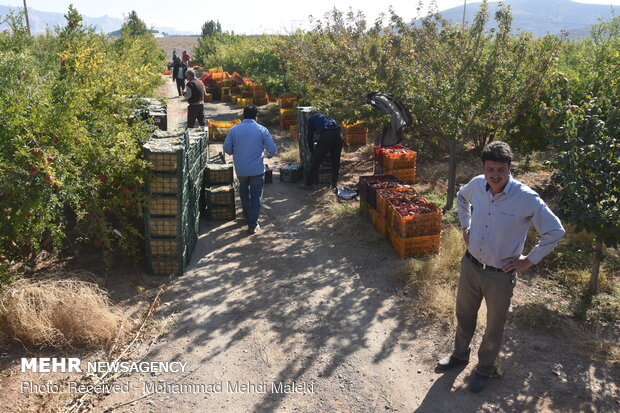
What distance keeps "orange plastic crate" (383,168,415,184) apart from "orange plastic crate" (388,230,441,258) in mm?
3073

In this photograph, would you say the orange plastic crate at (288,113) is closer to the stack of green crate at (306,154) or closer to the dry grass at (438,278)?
the stack of green crate at (306,154)

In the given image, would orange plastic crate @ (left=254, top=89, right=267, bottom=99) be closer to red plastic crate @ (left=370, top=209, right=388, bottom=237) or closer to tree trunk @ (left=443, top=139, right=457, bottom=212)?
tree trunk @ (left=443, top=139, right=457, bottom=212)

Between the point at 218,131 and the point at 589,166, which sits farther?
the point at 218,131

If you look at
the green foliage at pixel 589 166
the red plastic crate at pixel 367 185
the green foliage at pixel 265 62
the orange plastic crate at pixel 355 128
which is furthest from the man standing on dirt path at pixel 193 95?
the green foliage at pixel 589 166

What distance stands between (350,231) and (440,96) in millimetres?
2710

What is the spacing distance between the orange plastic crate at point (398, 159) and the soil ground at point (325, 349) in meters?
2.91

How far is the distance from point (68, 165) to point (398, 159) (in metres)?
6.36

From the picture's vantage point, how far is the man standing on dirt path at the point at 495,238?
3.68 meters

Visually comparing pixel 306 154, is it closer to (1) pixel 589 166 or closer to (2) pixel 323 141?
(2) pixel 323 141

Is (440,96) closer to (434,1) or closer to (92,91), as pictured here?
(434,1)

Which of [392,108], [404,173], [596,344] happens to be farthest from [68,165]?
[404,173]

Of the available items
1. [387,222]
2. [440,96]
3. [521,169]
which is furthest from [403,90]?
[521,169]

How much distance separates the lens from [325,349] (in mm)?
4891

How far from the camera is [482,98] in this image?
304 inches
